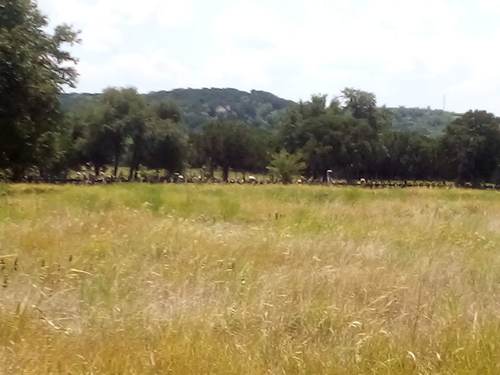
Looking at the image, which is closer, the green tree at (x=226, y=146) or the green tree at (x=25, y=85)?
the green tree at (x=25, y=85)

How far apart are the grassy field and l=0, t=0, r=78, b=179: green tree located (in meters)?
13.2

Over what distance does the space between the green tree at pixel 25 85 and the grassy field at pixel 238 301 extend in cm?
1323

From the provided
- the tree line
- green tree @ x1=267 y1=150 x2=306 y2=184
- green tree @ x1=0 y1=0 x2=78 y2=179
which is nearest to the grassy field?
green tree @ x1=0 y1=0 x2=78 y2=179

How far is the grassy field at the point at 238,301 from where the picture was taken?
3.57 m

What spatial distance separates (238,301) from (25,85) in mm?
17803

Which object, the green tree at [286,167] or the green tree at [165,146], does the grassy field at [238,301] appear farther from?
the green tree at [165,146]

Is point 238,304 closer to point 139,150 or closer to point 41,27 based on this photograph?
point 41,27

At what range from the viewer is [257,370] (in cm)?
343

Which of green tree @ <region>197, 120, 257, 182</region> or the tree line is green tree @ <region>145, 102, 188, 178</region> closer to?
the tree line

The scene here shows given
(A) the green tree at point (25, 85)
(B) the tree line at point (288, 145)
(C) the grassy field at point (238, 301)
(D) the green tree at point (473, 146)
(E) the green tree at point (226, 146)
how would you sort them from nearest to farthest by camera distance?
(C) the grassy field at point (238, 301) → (A) the green tree at point (25, 85) → (B) the tree line at point (288, 145) → (D) the green tree at point (473, 146) → (E) the green tree at point (226, 146)

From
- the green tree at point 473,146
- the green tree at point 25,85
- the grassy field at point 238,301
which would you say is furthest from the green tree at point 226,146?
the grassy field at point 238,301

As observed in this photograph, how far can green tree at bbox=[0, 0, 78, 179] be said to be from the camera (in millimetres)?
20047

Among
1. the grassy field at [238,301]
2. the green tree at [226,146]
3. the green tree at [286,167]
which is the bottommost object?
the grassy field at [238,301]

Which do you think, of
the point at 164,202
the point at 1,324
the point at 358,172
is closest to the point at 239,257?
the point at 1,324
